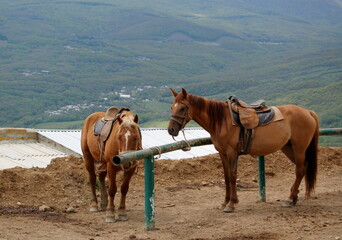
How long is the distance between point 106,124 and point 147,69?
135 m

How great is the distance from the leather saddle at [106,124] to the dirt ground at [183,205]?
1252mm

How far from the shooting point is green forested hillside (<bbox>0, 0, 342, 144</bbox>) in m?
90.8

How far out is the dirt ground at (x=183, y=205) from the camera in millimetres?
7875

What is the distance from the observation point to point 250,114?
9688 mm

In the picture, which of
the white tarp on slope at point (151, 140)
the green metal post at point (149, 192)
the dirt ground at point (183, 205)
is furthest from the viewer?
the white tarp on slope at point (151, 140)

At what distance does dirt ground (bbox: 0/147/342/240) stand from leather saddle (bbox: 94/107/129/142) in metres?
1.25

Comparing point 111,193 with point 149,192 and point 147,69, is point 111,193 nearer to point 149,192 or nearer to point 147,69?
point 149,192

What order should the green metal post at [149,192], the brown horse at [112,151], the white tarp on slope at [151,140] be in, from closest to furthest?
the green metal post at [149,192], the brown horse at [112,151], the white tarp on slope at [151,140]

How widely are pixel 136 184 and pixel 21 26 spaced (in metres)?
181

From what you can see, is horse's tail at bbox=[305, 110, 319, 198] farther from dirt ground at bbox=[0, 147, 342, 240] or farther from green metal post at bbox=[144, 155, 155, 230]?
green metal post at bbox=[144, 155, 155, 230]

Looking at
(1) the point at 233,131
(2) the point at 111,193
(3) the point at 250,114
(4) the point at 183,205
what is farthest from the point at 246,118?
(2) the point at 111,193

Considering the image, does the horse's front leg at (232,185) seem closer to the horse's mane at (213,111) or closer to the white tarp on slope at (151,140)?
the horse's mane at (213,111)

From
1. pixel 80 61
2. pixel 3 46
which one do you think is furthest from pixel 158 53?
pixel 3 46

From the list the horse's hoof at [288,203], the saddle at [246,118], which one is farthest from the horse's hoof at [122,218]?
the horse's hoof at [288,203]
